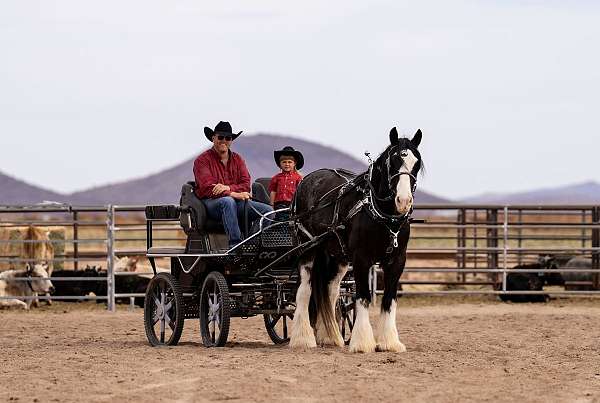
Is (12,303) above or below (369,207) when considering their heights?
below

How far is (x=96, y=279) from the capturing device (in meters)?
17.2

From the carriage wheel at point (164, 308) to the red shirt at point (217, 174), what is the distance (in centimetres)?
93

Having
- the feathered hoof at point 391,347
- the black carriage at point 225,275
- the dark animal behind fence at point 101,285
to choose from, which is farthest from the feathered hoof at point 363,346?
the dark animal behind fence at point 101,285

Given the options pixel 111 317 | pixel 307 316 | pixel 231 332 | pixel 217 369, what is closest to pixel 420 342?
pixel 307 316

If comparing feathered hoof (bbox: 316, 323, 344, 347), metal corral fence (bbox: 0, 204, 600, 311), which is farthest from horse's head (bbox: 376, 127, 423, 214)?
metal corral fence (bbox: 0, 204, 600, 311)

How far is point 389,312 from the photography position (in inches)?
380

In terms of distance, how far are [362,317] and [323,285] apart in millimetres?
877

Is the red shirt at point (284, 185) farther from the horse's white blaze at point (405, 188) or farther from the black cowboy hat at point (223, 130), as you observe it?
the horse's white blaze at point (405, 188)

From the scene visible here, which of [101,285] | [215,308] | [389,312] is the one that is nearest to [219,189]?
[215,308]

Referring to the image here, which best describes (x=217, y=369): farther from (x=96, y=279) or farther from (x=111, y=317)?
(x=96, y=279)

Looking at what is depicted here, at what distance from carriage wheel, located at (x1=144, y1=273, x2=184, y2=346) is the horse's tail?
1.27m

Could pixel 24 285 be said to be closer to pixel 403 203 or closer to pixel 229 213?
pixel 229 213

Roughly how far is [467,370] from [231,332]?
4.62 metres

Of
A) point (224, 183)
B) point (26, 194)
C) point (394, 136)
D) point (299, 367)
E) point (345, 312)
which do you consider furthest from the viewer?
point (26, 194)
